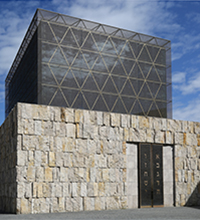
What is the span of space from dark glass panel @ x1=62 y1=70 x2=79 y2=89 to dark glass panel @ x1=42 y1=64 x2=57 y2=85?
39.3 inches

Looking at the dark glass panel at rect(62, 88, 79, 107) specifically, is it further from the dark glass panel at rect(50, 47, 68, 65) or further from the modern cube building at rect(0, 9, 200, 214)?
the dark glass panel at rect(50, 47, 68, 65)

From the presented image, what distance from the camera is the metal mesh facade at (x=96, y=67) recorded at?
25594mm

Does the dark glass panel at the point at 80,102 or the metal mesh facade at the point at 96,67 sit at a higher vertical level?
the metal mesh facade at the point at 96,67

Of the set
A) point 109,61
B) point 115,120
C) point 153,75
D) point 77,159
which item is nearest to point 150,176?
point 115,120

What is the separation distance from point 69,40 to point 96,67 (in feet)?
10.7

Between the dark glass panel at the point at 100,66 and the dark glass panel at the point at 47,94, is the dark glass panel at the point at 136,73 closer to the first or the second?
the dark glass panel at the point at 100,66

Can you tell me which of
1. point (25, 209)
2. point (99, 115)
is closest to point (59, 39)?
point (99, 115)

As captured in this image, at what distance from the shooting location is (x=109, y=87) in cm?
2792

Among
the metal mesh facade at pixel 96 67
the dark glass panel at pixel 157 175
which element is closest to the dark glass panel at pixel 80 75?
the metal mesh facade at pixel 96 67

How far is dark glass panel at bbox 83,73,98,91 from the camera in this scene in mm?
26872

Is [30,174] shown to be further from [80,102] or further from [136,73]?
[136,73]

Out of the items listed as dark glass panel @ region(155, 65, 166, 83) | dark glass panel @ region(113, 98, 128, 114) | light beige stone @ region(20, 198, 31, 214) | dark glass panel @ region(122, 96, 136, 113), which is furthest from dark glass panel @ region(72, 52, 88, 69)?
light beige stone @ region(20, 198, 31, 214)

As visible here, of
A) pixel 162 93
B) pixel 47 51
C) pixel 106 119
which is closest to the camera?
pixel 106 119

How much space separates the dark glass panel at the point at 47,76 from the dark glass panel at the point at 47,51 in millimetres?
620
